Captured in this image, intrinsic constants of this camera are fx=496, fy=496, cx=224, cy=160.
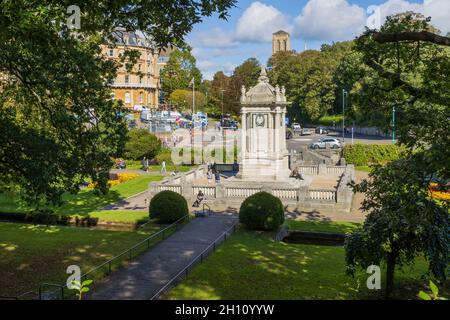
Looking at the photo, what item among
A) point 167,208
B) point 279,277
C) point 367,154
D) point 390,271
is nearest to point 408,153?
point 390,271

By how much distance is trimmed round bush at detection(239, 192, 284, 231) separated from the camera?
22438mm

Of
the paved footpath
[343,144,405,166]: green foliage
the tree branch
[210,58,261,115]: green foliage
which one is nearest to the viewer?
the tree branch

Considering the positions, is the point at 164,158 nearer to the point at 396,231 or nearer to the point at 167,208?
the point at 167,208

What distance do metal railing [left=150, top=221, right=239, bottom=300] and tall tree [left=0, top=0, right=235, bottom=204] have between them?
367cm

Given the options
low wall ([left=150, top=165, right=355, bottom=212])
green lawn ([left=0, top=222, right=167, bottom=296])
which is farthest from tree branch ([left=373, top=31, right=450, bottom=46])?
low wall ([left=150, top=165, right=355, bottom=212])

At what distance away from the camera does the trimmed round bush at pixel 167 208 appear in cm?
2423

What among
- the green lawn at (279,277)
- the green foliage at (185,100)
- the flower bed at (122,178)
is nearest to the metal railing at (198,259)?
the green lawn at (279,277)

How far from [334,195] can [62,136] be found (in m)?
17.6

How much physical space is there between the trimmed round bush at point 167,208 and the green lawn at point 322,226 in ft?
17.5

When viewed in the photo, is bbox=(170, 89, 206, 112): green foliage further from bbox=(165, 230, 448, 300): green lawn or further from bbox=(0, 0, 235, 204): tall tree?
bbox=(0, 0, 235, 204): tall tree

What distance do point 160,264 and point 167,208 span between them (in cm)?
694

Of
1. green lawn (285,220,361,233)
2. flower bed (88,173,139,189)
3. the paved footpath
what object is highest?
flower bed (88,173,139,189)

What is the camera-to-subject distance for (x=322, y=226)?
2389cm

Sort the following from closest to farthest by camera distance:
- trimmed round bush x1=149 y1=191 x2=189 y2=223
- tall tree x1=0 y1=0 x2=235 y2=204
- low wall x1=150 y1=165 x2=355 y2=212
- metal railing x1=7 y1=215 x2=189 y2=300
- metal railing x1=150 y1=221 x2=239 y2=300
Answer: metal railing x1=7 y1=215 x2=189 y2=300, tall tree x1=0 y1=0 x2=235 y2=204, metal railing x1=150 y1=221 x2=239 y2=300, trimmed round bush x1=149 y1=191 x2=189 y2=223, low wall x1=150 y1=165 x2=355 y2=212
